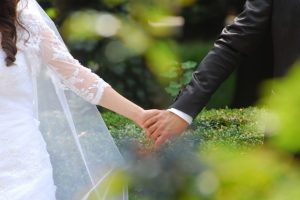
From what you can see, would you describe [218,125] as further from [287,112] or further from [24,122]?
[287,112]

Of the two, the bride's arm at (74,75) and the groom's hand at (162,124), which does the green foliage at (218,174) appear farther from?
the groom's hand at (162,124)

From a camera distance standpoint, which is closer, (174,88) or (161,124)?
(161,124)

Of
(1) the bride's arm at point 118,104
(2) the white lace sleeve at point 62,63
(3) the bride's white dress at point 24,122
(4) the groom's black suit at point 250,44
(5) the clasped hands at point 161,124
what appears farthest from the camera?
(5) the clasped hands at point 161,124

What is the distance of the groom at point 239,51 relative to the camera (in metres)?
2.49

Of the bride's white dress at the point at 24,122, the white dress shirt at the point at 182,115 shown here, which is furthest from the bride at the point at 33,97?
the white dress shirt at the point at 182,115

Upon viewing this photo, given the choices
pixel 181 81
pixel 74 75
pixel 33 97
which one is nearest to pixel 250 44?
pixel 74 75

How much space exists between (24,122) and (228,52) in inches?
34.4

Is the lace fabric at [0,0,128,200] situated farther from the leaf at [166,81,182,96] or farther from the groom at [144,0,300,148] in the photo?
the leaf at [166,81,182,96]

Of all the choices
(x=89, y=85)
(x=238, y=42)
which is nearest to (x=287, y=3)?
(x=238, y=42)

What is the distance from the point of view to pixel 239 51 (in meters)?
2.88

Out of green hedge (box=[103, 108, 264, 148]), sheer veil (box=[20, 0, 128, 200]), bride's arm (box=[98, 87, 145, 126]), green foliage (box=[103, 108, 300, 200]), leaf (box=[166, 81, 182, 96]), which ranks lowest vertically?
leaf (box=[166, 81, 182, 96])

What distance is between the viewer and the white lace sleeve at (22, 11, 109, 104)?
2.72m

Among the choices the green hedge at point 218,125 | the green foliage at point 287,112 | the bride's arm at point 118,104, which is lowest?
the green hedge at point 218,125

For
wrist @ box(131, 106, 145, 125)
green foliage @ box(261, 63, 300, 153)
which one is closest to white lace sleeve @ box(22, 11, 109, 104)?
wrist @ box(131, 106, 145, 125)
